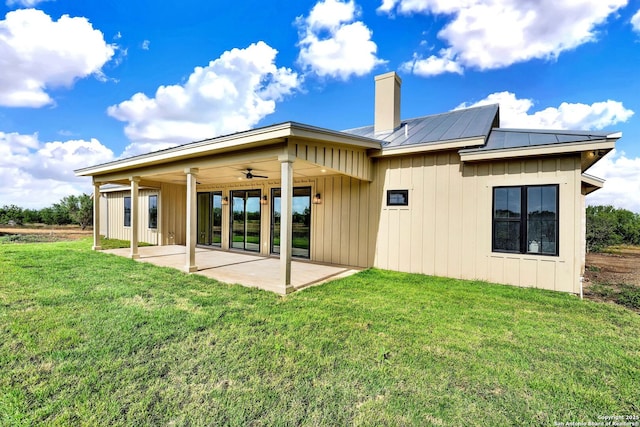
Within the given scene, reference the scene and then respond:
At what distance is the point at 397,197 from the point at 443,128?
84.8 inches

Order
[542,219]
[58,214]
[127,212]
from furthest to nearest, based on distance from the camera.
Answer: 1. [58,214]
2. [127,212]
3. [542,219]

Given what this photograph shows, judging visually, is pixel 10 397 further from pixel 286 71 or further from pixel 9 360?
pixel 286 71

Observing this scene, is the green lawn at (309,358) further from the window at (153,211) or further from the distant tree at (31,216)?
the distant tree at (31,216)

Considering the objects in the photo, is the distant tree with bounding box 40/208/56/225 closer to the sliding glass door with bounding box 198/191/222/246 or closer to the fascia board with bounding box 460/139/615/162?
the sliding glass door with bounding box 198/191/222/246

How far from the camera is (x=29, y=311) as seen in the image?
3.49m

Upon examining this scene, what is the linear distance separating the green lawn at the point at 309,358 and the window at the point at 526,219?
103 centimetres

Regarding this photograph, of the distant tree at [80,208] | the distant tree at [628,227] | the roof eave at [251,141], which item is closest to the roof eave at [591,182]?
the roof eave at [251,141]

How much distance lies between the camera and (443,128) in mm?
6781

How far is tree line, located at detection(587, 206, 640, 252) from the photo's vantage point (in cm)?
1100

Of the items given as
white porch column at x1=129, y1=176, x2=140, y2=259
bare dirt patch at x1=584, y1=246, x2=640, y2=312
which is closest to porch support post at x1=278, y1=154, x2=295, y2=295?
bare dirt patch at x1=584, y1=246, x2=640, y2=312

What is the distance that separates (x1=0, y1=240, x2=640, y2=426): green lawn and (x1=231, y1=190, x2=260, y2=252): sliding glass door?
4.54 m

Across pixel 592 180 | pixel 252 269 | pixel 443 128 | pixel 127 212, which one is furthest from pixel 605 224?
pixel 127 212

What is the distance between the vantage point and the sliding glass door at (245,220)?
29.5ft

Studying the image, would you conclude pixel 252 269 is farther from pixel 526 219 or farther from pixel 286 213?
pixel 526 219
